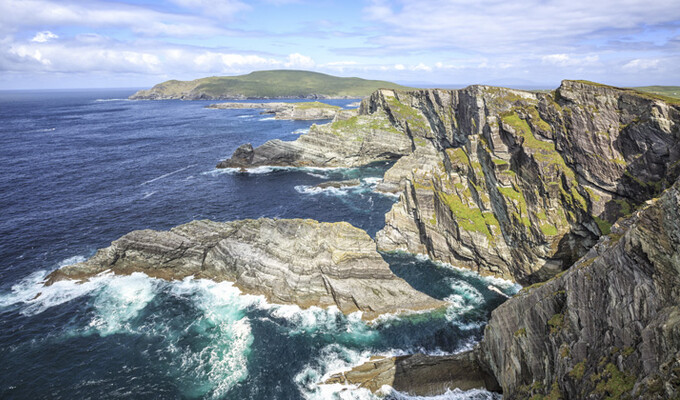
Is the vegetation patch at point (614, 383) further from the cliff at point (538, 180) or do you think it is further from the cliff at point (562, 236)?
the cliff at point (538, 180)

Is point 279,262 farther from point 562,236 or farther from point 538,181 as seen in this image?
point 562,236

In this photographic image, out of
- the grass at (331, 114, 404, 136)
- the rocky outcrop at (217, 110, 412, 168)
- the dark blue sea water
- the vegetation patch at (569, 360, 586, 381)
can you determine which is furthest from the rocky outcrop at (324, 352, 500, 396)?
the grass at (331, 114, 404, 136)

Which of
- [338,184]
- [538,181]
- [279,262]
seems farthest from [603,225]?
[338,184]

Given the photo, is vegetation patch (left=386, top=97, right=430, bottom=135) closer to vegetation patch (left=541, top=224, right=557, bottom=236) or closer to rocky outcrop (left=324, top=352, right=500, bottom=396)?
vegetation patch (left=541, top=224, right=557, bottom=236)

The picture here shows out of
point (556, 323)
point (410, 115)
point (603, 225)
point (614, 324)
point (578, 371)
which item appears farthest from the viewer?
point (410, 115)

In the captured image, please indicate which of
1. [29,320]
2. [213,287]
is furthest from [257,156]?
[29,320]

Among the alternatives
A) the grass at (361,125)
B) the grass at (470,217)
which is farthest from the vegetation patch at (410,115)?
the grass at (470,217)

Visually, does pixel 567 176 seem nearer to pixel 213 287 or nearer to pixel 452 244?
pixel 452 244
